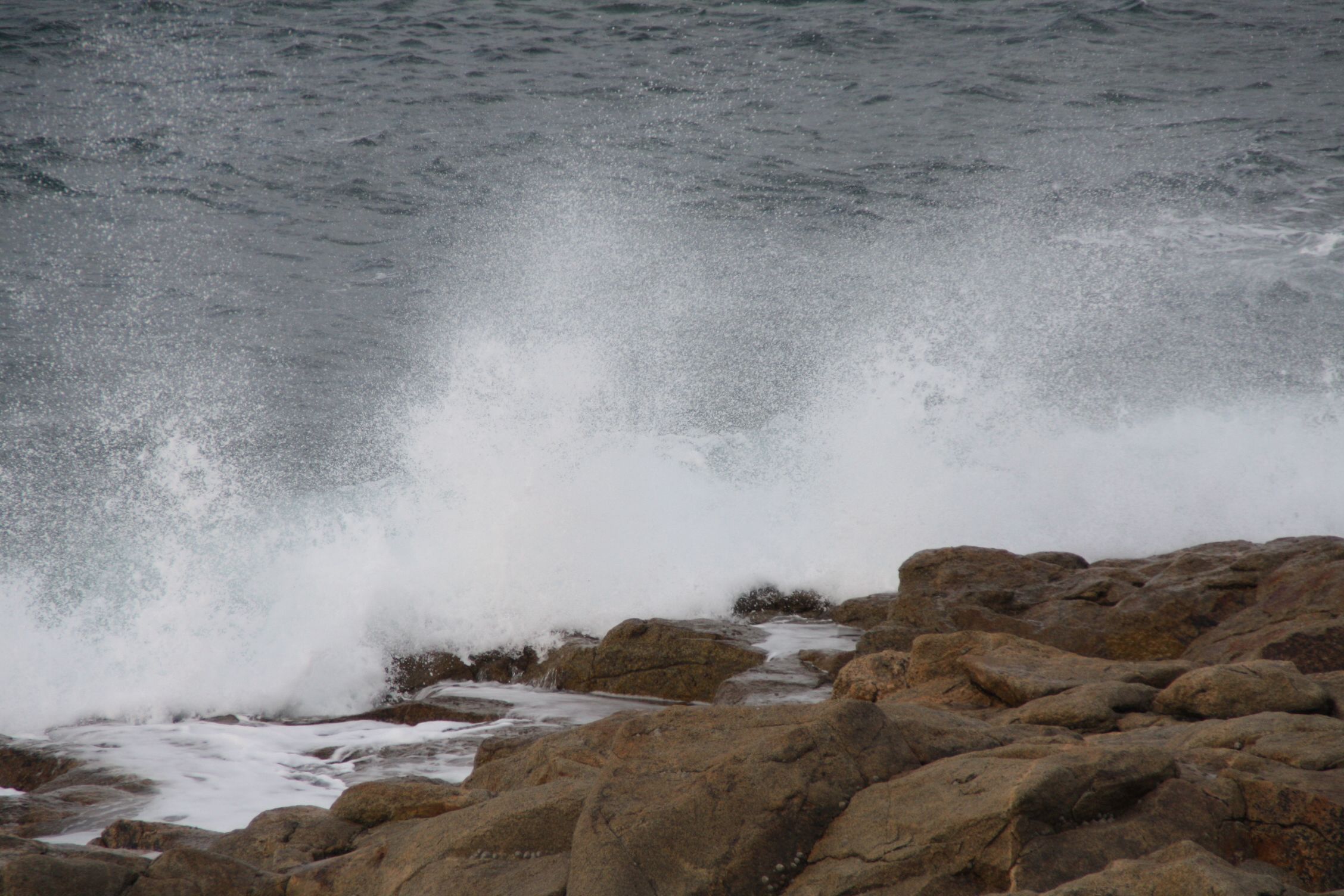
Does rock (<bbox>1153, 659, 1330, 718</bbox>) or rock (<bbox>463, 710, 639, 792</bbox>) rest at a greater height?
rock (<bbox>1153, 659, 1330, 718</bbox>)

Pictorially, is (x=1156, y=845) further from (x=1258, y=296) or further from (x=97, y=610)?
(x=1258, y=296)

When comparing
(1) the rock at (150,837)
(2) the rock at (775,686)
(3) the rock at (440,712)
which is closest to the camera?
(1) the rock at (150,837)

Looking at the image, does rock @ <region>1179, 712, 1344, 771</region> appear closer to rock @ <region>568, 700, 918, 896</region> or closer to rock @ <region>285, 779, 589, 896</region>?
rock @ <region>568, 700, 918, 896</region>

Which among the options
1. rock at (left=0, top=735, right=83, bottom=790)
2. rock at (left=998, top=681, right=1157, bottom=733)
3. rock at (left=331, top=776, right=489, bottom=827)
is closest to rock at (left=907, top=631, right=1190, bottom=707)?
rock at (left=998, top=681, right=1157, bottom=733)

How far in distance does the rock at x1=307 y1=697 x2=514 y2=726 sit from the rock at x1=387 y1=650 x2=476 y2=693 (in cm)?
74

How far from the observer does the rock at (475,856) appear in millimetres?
2713

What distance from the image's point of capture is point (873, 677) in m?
4.85

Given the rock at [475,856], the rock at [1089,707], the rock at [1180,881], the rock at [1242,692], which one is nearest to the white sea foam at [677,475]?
the rock at [475,856]

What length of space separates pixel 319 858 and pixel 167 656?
489cm

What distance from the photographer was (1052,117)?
16.6 m

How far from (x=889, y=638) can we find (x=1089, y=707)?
7.99 feet

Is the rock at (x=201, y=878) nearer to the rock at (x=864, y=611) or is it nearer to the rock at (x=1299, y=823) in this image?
the rock at (x=1299, y=823)

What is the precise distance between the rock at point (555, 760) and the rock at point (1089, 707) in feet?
4.85

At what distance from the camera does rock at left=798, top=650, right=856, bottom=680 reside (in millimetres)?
6004
